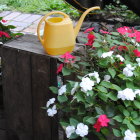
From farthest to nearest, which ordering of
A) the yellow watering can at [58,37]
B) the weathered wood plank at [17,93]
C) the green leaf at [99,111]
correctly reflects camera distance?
the weathered wood plank at [17,93], the yellow watering can at [58,37], the green leaf at [99,111]

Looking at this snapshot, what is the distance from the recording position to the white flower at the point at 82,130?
4.65 feet

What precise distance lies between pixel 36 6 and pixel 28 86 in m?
3.96

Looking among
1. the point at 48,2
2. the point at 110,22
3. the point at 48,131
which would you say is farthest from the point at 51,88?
the point at 48,2

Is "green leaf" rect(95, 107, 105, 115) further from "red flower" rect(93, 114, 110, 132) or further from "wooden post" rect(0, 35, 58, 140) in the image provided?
"wooden post" rect(0, 35, 58, 140)

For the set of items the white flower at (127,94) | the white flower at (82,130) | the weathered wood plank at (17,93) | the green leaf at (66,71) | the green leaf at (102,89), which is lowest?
the weathered wood plank at (17,93)

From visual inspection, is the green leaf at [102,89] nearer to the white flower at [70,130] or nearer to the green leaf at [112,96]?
the green leaf at [112,96]

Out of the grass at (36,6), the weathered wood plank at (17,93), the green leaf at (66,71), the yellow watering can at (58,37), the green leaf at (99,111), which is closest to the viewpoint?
the green leaf at (99,111)

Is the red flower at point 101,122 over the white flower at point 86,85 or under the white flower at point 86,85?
under

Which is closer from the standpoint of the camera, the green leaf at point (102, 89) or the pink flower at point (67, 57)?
the green leaf at point (102, 89)

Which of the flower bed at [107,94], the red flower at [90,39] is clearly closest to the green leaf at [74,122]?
the flower bed at [107,94]

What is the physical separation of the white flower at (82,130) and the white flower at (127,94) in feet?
0.64

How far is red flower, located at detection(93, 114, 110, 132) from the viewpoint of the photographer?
1369 millimetres

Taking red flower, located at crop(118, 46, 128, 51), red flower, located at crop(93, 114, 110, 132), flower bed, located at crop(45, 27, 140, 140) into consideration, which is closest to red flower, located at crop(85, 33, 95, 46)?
flower bed, located at crop(45, 27, 140, 140)

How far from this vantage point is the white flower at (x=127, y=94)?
1.39 meters
